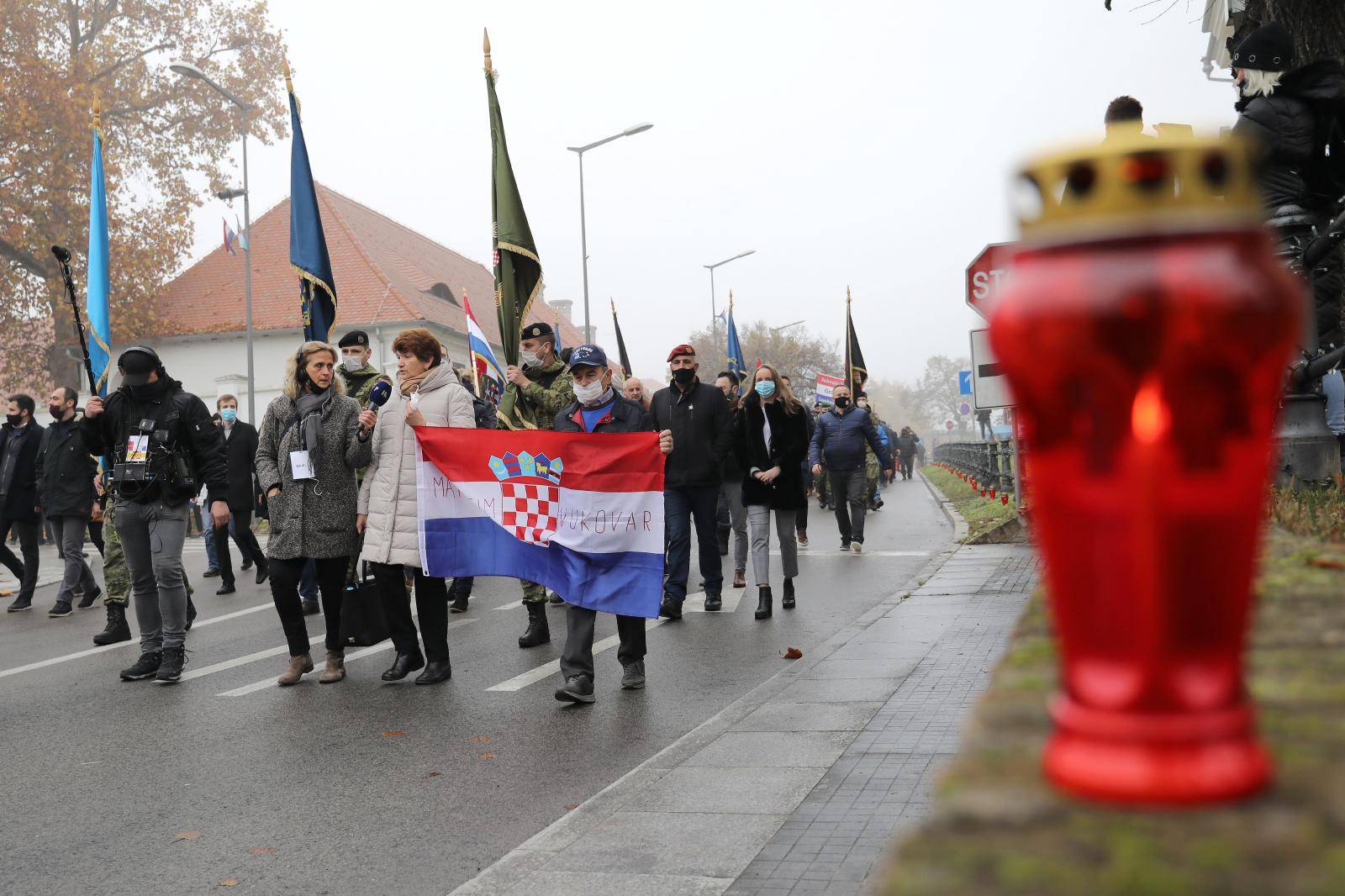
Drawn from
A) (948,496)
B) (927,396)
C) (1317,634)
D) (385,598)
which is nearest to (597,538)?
(385,598)

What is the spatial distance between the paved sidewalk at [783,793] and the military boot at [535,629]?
2.30 meters

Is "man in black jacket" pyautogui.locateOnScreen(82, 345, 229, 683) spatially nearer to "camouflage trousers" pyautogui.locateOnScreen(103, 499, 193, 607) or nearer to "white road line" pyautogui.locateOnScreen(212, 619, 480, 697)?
"white road line" pyautogui.locateOnScreen(212, 619, 480, 697)

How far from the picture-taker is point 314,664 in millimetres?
8758

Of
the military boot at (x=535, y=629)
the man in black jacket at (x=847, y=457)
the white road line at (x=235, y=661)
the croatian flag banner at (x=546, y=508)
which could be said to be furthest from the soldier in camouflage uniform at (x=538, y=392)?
the man in black jacket at (x=847, y=457)

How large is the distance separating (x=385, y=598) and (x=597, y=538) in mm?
1496

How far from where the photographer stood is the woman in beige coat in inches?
303

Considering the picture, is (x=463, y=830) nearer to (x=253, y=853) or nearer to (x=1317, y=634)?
(x=253, y=853)

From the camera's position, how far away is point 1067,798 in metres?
0.85

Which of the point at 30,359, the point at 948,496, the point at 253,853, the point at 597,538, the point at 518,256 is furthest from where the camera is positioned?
the point at 30,359

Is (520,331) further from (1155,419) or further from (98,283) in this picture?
(1155,419)

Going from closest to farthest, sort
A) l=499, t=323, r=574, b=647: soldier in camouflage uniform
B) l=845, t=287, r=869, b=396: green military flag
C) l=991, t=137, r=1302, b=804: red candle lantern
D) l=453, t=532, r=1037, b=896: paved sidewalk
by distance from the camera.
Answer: l=991, t=137, r=1302, b=804: red candle lantern → l=453, t=532, r=1037, b=896: paved sidewalk → l=499, t=323, r=574, b=647: soldier in camouflage uniform → l=845, t=287, r=869, b=396: green military flag

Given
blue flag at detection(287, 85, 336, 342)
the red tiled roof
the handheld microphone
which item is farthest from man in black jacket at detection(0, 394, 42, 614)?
the red tiled roof

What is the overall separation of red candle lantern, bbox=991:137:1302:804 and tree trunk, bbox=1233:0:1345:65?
5692mm

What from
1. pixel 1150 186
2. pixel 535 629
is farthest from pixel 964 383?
pixel 1150 186
